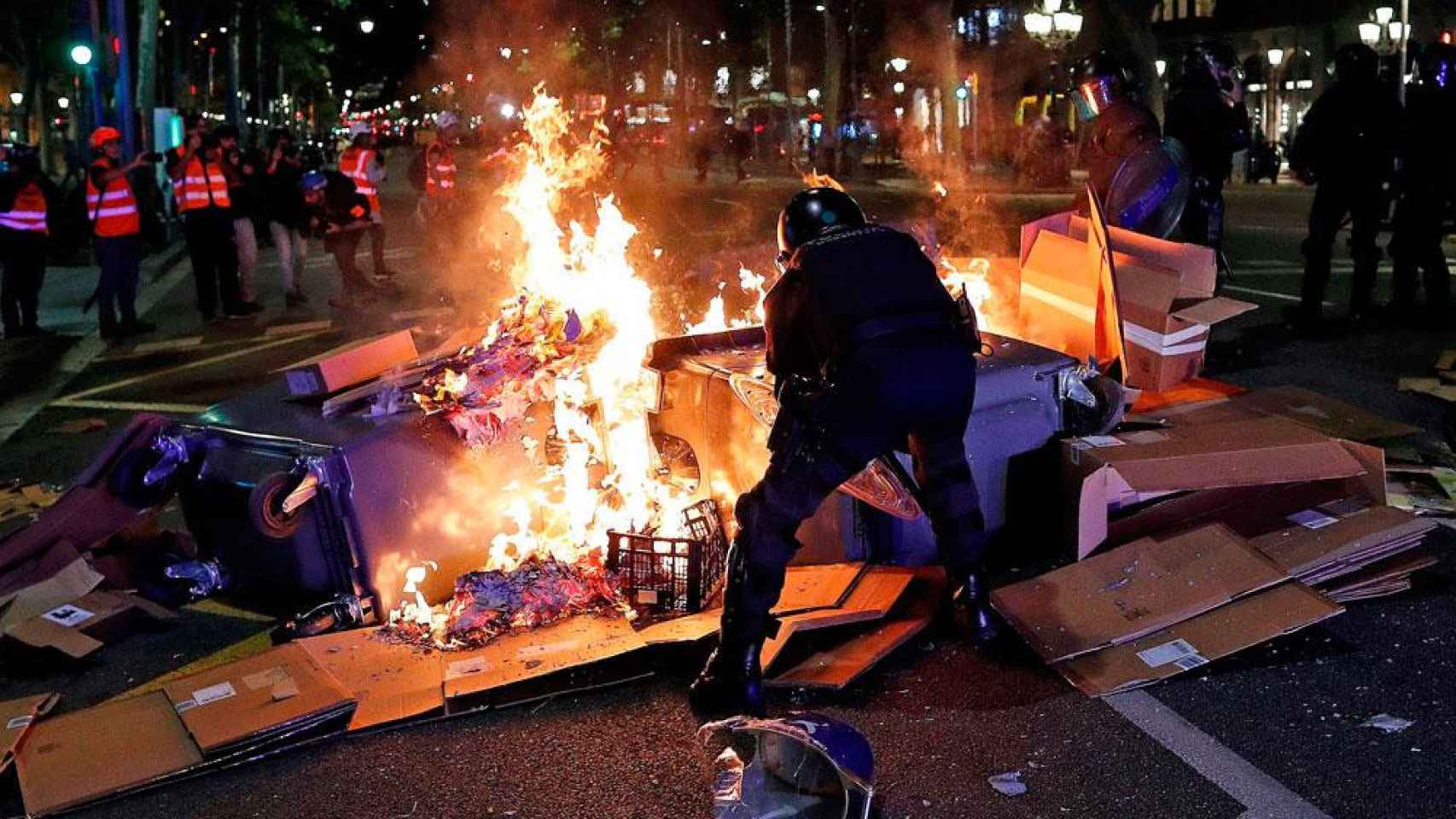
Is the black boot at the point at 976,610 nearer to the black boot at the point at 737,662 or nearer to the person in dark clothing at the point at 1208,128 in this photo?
the black boot at the point at 737,662

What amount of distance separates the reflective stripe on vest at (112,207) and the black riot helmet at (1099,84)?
9054mm

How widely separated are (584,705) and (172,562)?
217 cm

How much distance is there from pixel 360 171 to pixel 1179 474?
12.1 metres

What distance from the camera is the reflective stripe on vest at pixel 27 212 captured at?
12547 mm

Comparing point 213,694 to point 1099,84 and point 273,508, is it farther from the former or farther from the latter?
point 1099,84

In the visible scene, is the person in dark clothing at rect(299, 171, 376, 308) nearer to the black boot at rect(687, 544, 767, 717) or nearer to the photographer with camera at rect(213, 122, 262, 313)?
the photographer with camera at rect(213, 122, 262, 313)

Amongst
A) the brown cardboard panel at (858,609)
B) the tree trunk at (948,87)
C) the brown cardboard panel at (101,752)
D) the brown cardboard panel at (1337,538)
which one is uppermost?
the tree trunk at (948,87)

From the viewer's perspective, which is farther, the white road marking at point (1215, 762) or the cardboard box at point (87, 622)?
the cardboard box at point (87, 622)

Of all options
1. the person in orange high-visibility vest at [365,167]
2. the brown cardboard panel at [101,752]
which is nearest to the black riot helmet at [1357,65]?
the brown cardboard panel at [101,752]

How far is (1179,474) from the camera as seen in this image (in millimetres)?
5207

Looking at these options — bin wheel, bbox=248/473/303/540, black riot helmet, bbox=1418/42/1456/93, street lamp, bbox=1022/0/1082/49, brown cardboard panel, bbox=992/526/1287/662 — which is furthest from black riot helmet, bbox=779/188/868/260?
street lamp, bbox=1022/0/1082/49

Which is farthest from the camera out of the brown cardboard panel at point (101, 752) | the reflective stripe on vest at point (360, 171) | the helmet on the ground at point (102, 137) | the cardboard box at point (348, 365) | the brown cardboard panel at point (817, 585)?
the reflective stripe on vest at point (360, 171)

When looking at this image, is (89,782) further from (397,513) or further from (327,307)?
(327,307)

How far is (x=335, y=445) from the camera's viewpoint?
5113 millimetres
